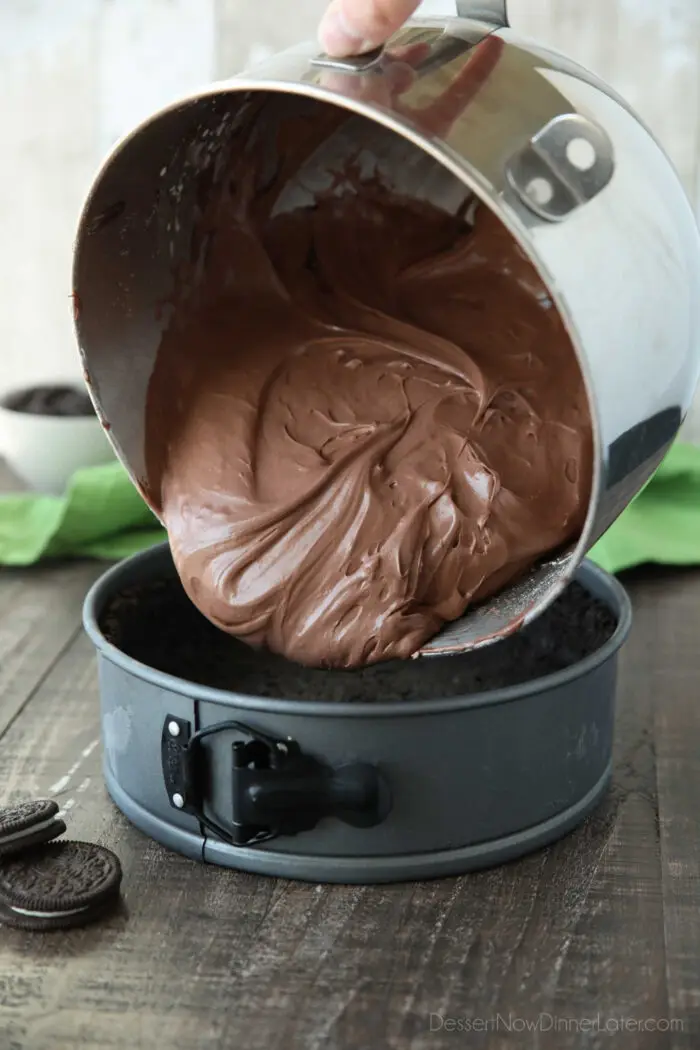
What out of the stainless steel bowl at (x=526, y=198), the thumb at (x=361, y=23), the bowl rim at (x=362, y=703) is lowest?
the bowl rim at (x=362, y=703)

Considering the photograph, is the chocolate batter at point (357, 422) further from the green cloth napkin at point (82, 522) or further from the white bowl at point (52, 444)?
the white bowl at point (52, 444)

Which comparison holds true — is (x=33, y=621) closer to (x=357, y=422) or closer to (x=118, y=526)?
(x=118, y=526)

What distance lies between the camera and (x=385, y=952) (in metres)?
0.98

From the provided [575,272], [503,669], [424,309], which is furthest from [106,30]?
[575,272]

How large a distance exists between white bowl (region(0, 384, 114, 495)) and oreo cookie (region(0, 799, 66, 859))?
33.0 inches

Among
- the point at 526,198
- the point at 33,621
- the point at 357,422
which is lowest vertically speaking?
the point at 33,621

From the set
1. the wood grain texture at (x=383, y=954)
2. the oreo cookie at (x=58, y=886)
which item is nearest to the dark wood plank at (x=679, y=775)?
the wood grain texture at (x=383, y=954)

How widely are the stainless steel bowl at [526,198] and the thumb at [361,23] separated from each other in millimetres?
11

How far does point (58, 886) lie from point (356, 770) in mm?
249

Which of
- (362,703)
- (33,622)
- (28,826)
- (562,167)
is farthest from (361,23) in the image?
(33,622)

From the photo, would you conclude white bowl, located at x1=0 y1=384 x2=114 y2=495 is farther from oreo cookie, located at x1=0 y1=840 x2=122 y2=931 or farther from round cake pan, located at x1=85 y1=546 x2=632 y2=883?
oreo cookie, located at x1=0 y1=840 x2=122 y2=931

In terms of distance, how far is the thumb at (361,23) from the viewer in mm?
918

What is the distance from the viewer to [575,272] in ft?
2.80

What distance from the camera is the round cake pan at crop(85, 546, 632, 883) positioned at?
101cm
